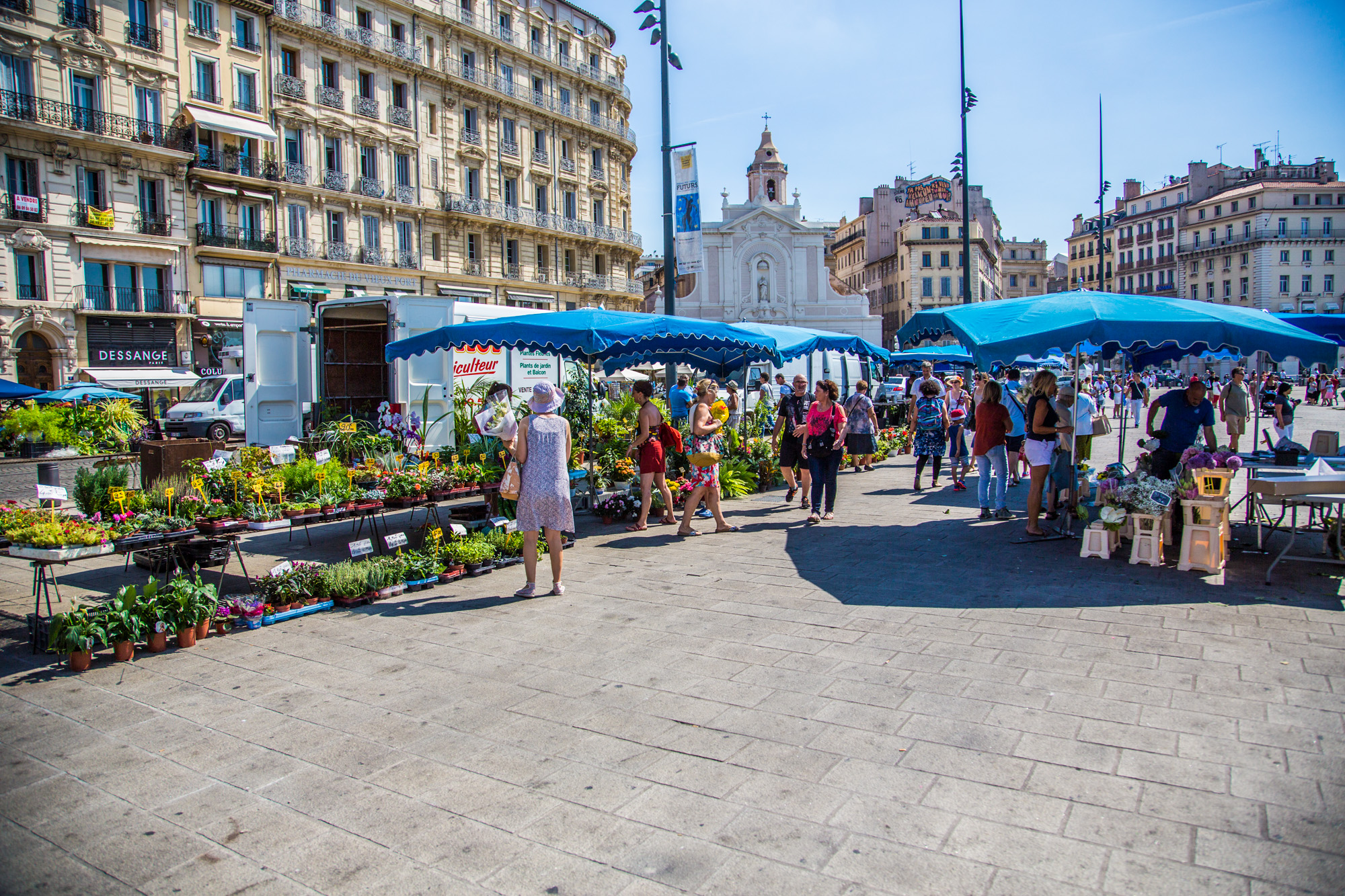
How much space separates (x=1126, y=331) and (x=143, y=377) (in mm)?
31051

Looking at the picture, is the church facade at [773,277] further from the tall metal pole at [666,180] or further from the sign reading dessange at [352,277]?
the tall metal pole at [666,180]

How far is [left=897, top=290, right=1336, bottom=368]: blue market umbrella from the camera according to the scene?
26.2ft

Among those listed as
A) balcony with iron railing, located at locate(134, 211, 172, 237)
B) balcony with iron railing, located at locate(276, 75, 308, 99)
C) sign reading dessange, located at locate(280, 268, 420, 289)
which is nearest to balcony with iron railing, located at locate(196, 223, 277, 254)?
balcony with iron railing, located at locate(134, 211, 172, 237)

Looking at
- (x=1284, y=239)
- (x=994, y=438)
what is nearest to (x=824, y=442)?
(x=994, y=438)

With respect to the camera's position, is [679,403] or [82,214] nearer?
[679,403]

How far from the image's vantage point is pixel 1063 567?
779 centimetres

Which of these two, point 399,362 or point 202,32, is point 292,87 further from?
point 399,362

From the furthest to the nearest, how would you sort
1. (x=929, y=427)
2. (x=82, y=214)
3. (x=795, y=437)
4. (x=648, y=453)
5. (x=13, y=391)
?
1. (x=82, y=214)
2. (x=13, y=391)
3. (x=929, y=427)
4. (x=795, y=437)
5. (x=648, y=453)

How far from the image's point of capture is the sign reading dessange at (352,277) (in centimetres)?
3409

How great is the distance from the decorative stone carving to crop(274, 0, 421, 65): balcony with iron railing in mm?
12403

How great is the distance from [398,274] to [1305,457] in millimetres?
34733

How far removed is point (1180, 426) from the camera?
8992 mm

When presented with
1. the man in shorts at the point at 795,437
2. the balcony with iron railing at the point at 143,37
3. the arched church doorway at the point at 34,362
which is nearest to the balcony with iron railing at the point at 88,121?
the balcony with iron railing at the point at 143,37

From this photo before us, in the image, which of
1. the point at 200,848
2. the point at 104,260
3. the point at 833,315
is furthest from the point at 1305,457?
the point at 833,315
